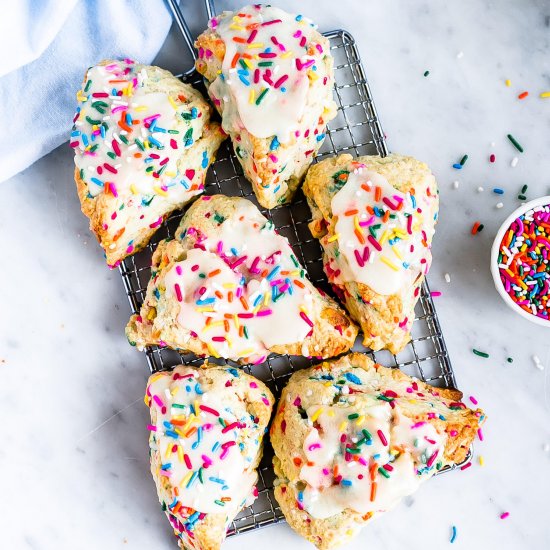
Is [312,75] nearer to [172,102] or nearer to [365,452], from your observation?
[172,102]

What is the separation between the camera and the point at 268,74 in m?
2.79

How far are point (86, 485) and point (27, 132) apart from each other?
164cm

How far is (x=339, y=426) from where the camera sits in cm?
282

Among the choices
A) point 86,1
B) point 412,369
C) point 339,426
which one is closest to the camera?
point 339,426

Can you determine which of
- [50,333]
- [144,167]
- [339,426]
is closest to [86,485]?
[50,333]

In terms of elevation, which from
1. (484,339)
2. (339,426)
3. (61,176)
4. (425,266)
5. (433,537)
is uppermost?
(61,176)

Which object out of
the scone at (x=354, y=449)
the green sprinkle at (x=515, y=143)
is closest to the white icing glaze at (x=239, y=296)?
the scone at (x=354, y=449)

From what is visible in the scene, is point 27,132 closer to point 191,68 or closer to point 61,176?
point 61,176

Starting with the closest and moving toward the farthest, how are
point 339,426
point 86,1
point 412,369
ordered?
point 339,426 < point 86,1 < point 412,369

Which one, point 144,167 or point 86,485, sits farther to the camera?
point 86,485

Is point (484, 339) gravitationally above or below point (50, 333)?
below

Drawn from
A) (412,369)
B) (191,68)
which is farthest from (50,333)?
(412,369)

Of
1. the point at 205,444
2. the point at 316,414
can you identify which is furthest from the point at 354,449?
the point at 205,444

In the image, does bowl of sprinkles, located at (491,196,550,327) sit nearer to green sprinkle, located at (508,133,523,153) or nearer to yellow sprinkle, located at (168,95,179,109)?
green sprinkle, located at (508,133,523,153)
